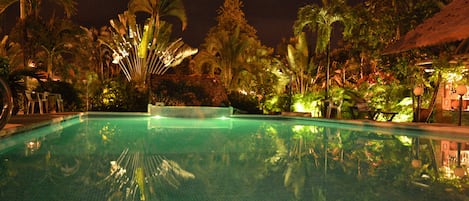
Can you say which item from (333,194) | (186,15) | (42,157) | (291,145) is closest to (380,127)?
(291,145)

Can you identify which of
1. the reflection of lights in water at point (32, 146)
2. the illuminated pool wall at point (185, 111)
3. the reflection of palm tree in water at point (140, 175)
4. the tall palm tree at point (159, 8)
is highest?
the tall palm tree at point (159, 8)

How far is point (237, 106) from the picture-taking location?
18.3 m

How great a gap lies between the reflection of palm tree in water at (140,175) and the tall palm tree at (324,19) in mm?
10967

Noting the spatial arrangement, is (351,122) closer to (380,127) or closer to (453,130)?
(380,127)

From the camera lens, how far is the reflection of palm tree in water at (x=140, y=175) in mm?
3607

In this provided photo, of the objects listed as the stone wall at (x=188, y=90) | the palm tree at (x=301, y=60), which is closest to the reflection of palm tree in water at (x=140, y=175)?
the stone wall at (x=188, y=90)

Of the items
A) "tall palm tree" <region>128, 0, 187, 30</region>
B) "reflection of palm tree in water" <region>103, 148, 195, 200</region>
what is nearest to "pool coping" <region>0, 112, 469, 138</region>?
"reflection of palm tree in water" <region>103, 148, 195, 200</region>

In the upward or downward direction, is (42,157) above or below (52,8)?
below

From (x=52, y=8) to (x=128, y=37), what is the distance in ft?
11.7

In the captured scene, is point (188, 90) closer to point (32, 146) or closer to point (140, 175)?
point (32, 146)

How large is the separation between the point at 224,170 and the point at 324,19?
477 inches

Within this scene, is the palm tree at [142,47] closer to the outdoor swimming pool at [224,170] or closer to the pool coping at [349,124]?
the pool coping at [349,124]

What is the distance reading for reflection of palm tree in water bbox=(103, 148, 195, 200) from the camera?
142 inches

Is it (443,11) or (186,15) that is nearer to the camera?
(443,11)
